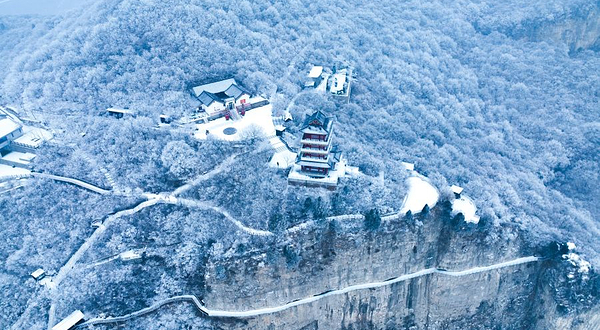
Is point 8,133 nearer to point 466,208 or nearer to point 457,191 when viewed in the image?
point 457,191

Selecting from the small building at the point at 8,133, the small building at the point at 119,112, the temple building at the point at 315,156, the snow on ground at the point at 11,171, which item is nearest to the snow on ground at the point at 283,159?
the temple building at the point at 315,156

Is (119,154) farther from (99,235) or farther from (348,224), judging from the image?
(348,224)

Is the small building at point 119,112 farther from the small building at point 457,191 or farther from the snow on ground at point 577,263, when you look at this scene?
the snow on ground at point 577,263

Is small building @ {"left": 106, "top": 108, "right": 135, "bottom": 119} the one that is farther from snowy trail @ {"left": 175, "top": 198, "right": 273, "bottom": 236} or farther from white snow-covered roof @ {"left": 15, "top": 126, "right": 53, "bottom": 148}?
snowy trail @ {"left": 175, "top": 198, "right": 273, "bottom": 236}

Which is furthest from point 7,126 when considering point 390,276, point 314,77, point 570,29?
point 570,29

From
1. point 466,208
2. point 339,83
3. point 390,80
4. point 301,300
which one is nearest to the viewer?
point 301,300

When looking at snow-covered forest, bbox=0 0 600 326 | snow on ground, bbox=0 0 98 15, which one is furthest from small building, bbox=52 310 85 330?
snow on ground, bbox=0 0 98 15
